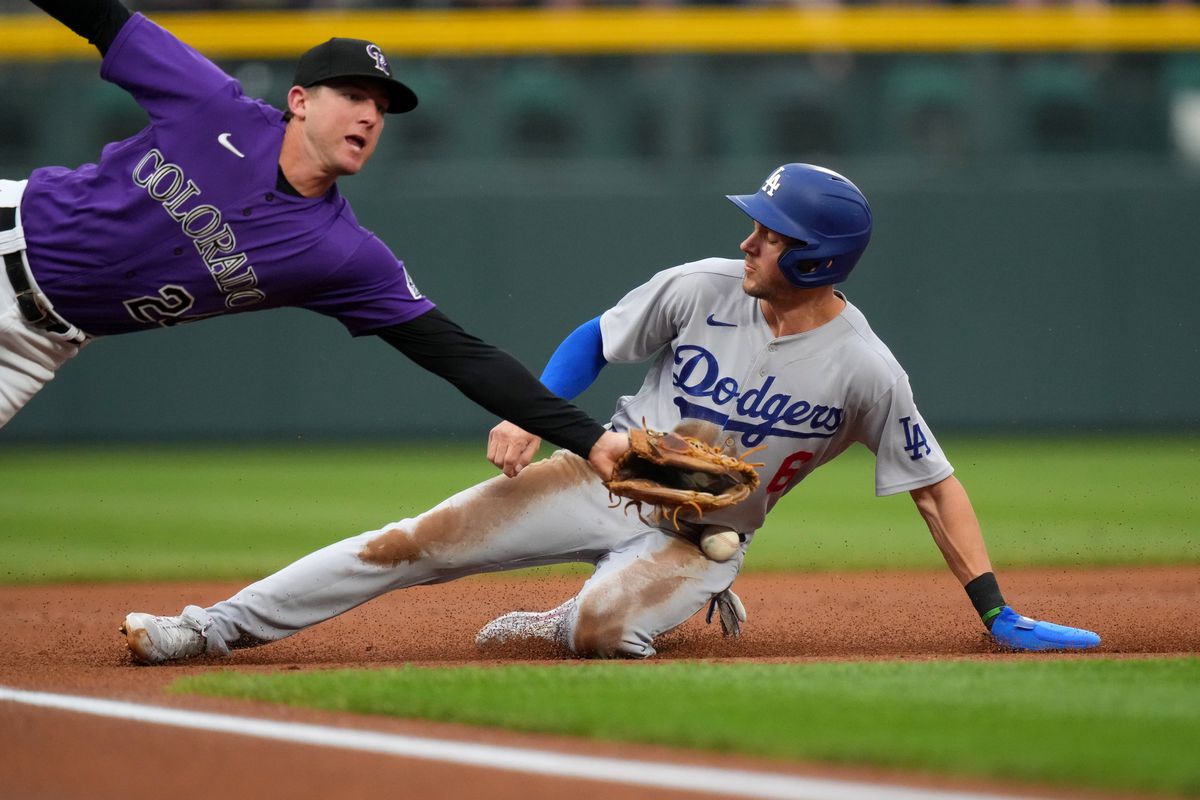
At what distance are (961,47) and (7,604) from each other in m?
9.01

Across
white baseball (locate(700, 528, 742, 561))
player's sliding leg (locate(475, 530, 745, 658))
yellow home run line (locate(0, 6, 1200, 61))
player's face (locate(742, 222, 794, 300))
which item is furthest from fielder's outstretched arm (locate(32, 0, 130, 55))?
Result: yellow home run line (locate(0, 6, 1200, 61))

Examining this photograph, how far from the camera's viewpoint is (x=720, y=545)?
4.23 metres

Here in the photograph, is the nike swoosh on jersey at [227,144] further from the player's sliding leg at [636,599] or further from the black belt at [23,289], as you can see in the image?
the player's sliding leg at [636,599]

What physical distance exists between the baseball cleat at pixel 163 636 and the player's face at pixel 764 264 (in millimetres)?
1775

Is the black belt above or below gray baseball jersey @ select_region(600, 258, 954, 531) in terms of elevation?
above

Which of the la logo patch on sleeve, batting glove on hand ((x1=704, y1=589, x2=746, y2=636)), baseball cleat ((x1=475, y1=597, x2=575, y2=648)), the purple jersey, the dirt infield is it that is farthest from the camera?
batting glove on hand ((x1=704, y1=589, x2=746, y2=636))

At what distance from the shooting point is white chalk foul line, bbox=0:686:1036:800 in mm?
2609

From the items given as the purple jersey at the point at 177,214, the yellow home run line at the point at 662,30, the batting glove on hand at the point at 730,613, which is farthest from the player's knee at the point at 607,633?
the yellow home run line at the point at 662,30

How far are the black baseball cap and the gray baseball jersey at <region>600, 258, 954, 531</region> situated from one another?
3.41 feet

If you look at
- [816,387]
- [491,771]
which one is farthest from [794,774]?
[816,387]

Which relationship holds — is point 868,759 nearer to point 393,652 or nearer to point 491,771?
point 491,771

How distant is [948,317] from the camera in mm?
11836

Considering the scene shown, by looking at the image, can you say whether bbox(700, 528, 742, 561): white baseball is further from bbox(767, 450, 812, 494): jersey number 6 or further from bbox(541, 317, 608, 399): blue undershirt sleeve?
bbox(541, 317, 608, 399): blue undershirt sleeve

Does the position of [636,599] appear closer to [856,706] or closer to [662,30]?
[856,706]
